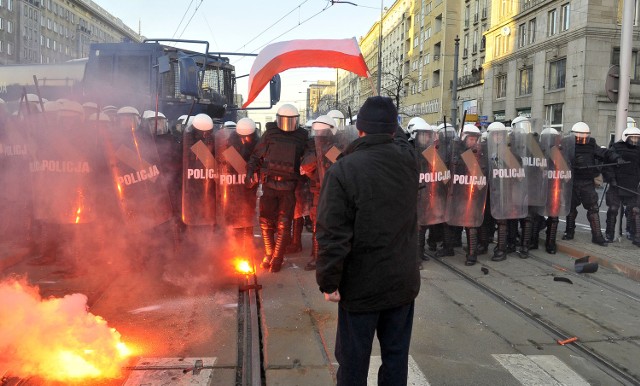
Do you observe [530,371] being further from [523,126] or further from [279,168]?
[523,126]

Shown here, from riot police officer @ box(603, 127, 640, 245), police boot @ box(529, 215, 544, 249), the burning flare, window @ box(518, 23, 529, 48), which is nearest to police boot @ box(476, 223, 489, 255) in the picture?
police boot @ box(529, 215, 544, 249)

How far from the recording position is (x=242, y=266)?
6648 millimetres

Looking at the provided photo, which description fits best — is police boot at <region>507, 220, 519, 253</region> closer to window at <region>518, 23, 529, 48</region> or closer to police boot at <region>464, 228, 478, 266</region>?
police boot at <region>464, 228, 478, 266</region>

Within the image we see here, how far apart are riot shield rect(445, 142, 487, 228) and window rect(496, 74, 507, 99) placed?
30860mm

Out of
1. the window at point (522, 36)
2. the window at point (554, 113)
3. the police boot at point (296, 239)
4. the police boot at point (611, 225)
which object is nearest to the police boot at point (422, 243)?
the police boot at point (296, 239)

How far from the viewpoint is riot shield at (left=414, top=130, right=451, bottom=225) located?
7066 millimetres

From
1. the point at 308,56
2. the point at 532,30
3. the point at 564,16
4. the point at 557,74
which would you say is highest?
the point at 532,30

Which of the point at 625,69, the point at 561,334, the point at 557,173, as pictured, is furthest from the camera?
the point at 625,69

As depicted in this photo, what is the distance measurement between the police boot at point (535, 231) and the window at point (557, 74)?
23552 mm

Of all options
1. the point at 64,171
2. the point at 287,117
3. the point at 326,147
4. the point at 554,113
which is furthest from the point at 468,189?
the point at 554,113

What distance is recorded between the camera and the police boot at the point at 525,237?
7770mm

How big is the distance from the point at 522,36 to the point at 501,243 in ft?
97.6

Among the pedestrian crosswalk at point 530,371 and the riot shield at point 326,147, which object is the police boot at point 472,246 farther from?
the pedestrian crosswalk at point 530,371

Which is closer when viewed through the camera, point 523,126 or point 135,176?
point 135,176
